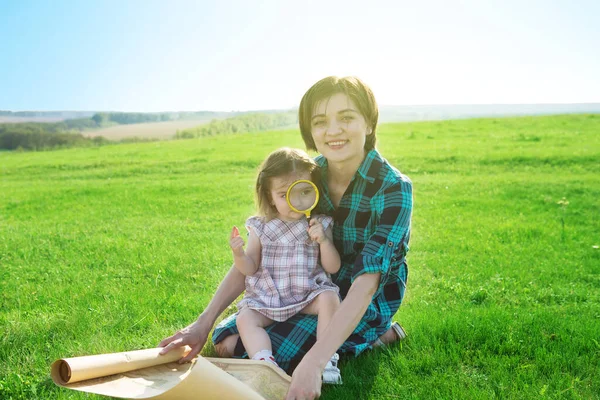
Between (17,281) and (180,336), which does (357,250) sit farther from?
(17,281)

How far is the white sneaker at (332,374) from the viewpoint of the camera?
325cm

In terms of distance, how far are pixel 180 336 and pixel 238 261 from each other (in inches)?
21.8

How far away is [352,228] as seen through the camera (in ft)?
11.9

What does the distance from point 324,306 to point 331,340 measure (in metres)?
0.58

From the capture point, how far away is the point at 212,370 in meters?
2.66

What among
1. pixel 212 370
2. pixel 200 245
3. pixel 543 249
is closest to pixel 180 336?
pixel 212 370

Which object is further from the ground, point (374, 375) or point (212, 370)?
point (212, 370)

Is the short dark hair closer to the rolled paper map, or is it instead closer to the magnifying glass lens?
the magnifying glass lens

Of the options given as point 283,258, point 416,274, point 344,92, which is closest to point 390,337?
point 283,258

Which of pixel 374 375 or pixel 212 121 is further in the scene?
pixel 212 121

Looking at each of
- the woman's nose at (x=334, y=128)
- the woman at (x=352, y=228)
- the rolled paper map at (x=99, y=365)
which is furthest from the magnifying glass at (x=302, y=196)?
the rolled paper map at (x=99, y=365)

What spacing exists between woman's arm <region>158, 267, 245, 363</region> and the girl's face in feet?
1.70

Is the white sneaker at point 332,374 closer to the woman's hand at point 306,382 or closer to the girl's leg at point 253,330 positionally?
the girl's leg at point 253,330

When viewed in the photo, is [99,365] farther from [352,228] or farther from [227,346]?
[352,228]
